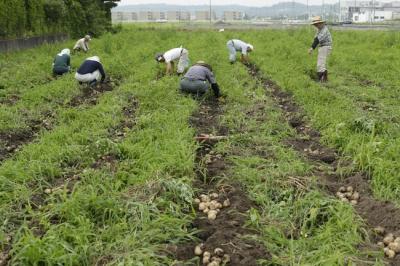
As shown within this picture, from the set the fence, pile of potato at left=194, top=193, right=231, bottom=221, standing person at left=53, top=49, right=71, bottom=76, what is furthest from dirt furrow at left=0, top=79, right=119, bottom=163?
the fence

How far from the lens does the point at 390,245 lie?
3.39 m

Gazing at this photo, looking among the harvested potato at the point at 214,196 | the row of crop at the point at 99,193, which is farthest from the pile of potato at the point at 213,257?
the harvested potato at the point at 214,196

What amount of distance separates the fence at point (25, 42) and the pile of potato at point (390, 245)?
55.3ft

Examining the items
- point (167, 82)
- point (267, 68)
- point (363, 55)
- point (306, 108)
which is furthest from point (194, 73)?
point (363, 55)

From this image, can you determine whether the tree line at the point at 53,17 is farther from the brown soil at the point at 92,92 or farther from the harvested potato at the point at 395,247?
the harvested potato at the point at 395,247

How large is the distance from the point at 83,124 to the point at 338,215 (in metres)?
4.41

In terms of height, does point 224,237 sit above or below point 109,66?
below

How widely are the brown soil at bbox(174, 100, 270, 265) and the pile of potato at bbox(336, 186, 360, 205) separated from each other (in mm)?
882

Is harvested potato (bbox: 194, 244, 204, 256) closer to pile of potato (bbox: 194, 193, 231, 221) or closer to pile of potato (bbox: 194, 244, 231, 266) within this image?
pile of potato (bbox: 194, 244, 231, 266)

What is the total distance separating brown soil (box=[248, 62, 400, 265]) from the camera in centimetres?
380

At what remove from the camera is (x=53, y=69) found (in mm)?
11828

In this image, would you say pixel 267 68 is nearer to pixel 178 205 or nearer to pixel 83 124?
pixel 83 124

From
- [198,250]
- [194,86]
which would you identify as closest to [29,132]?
[194,86]

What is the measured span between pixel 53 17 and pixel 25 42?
4628mm
